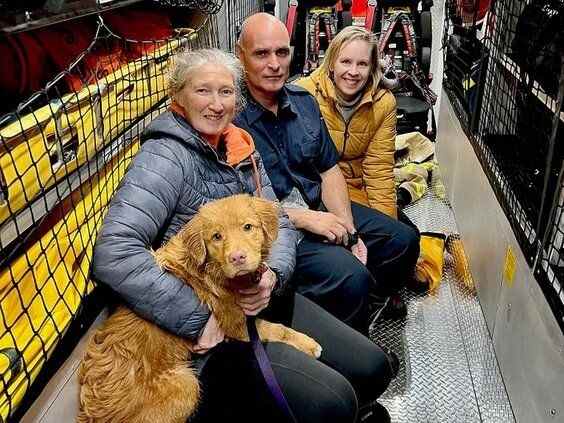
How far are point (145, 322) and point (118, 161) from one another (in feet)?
1.91

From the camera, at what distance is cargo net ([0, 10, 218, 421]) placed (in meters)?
1.05

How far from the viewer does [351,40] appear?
2.21 m

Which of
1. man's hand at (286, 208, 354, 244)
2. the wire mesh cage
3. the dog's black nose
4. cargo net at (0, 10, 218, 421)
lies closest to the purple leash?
the dog's black nose

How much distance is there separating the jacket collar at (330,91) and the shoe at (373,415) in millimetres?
1159

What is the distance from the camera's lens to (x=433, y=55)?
4883mm

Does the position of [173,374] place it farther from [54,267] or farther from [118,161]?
[118,161]

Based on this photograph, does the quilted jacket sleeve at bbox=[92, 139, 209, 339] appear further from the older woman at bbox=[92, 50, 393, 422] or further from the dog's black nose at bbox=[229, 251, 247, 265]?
the dog's black nose at bbox=[229, 251, 247, 265]

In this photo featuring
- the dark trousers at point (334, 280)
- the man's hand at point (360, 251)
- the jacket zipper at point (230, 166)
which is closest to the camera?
the jacket zipper at point (230, 166)

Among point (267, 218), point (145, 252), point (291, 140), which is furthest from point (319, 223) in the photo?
point (145, 252)

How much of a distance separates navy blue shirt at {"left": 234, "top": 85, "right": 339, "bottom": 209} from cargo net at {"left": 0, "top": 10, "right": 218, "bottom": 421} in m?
0.38

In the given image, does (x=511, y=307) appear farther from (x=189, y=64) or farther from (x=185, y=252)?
(x=189, y=64)

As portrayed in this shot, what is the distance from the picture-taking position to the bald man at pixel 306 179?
178cm

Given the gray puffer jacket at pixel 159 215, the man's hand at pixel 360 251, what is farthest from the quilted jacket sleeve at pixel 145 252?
the man's hand at pixel 360 251

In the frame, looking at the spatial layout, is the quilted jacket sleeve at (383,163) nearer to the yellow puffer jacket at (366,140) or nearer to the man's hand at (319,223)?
the yellow puffer jacket at (366,140)
